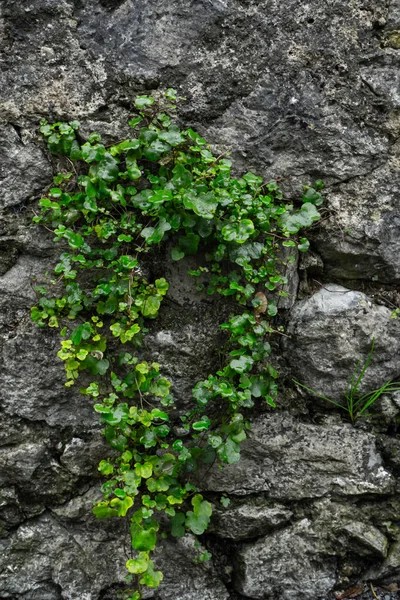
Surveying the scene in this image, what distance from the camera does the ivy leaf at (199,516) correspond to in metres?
1.78

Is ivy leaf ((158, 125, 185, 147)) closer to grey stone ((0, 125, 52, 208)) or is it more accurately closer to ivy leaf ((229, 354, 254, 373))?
grey stone ((0, 125, 52, 208))

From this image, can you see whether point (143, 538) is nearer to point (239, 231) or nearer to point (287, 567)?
point (287, 567)

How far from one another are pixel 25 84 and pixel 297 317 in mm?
1242

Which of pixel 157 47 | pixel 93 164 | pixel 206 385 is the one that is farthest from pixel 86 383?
pixel 157 47

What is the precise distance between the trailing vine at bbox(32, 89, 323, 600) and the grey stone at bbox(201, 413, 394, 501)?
14 cm

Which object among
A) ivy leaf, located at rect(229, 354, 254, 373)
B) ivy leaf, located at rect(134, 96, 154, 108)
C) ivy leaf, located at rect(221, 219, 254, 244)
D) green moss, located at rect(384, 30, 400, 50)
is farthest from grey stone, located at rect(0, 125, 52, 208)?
green moss, located at rect(384, 30, 400, 50)

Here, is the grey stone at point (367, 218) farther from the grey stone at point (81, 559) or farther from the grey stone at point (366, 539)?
the grey stone at point (81, 559)

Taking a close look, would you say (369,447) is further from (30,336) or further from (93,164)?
(93,164)

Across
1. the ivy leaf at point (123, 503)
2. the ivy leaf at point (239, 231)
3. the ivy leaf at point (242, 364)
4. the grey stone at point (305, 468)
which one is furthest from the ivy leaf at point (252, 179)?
the ivy leaf at point (123, 503)

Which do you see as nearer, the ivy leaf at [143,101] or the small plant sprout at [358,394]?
the ivy leaf at [143,101]

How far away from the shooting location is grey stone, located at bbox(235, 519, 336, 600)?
1.88 meters

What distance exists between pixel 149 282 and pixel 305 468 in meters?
0.88

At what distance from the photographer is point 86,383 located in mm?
1835

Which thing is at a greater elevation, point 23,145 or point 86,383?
point 23,145
